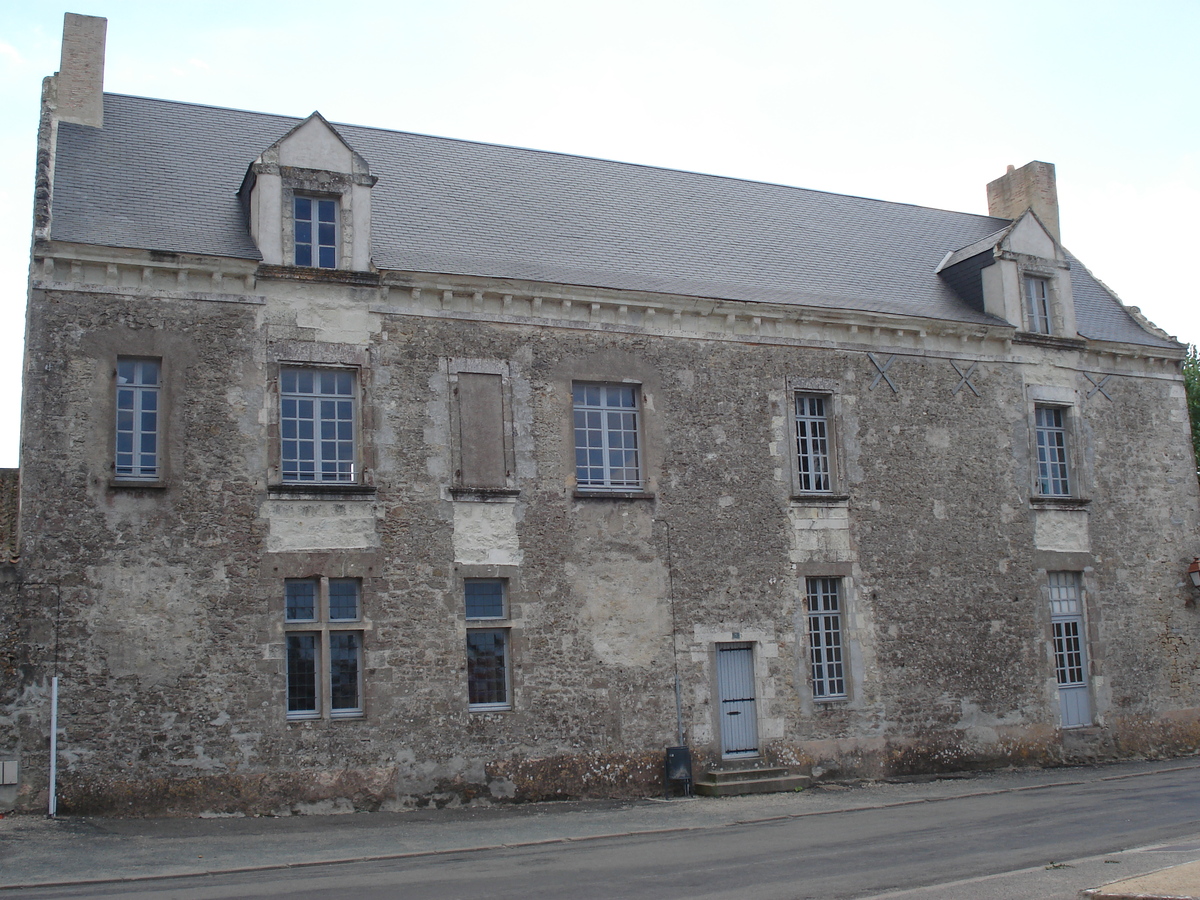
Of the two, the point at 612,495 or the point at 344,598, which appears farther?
the point at 612,495

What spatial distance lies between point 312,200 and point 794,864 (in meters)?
9.97

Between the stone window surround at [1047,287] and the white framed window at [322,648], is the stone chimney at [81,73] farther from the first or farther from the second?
the stone window surround at [1047,287]

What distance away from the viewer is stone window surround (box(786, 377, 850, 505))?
16.5 m

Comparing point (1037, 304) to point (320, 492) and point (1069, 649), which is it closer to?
point (1069, 649)

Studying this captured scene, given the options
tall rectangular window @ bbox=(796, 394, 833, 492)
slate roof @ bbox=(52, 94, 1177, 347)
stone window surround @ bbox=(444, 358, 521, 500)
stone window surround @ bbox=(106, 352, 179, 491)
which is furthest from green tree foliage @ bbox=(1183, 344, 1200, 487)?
stone window surround @ bbox=(106, 352, 179, 491)

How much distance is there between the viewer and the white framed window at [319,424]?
13.9m

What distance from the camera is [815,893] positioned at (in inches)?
324

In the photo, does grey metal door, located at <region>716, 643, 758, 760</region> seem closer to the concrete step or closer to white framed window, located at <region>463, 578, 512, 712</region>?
the concrete step

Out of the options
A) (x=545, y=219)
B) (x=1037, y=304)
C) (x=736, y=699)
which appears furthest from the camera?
(x=1037, y=304)

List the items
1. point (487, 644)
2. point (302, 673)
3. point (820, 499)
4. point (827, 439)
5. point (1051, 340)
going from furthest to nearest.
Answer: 1. point (1051, 340)
2. point (827, 439)
3. point (820, 499)
4. point (487, 644)
5. point (302, 673)

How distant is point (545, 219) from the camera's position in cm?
1712

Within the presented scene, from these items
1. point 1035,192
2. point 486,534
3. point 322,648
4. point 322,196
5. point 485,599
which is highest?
point 1035,192

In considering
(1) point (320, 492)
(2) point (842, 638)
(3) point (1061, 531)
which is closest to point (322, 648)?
(1) point (320, 492)

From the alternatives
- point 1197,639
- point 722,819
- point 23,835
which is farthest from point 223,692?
point 1197,639
